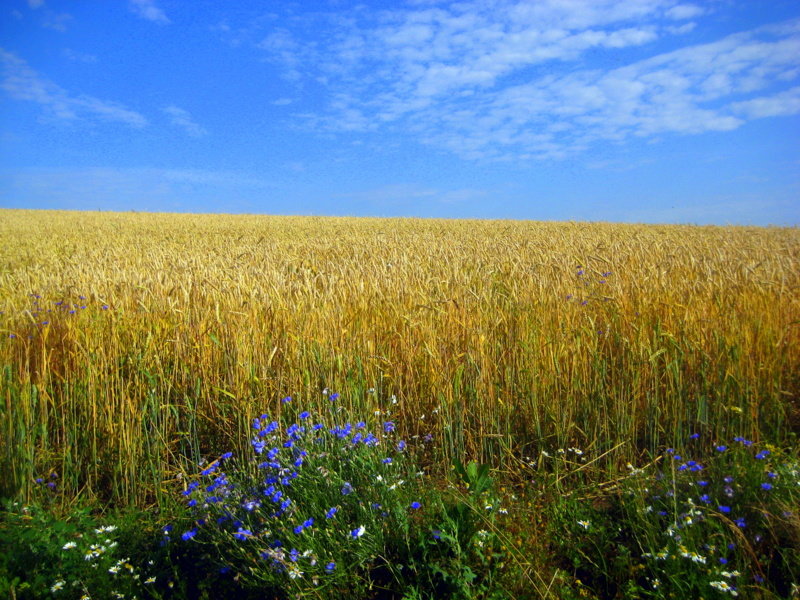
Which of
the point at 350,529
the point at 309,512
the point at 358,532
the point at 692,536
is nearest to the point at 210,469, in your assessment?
the point at 309,512

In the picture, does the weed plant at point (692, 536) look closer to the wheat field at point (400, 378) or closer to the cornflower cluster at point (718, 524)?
the cornflower cluster at point (718, 524)

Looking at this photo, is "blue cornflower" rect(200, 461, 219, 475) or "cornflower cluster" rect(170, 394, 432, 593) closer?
"cornflower cluster" rect(170, 394, 432, 593)

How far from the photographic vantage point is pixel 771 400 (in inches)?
116

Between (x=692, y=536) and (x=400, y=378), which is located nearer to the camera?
(x=692, y=536)

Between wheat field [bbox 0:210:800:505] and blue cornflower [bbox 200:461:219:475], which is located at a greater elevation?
wheat field [bbox 0:210:800:505]

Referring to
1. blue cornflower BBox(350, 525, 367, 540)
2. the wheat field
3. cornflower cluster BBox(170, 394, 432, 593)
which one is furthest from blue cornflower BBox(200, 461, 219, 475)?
blue cornflower BBox(350, 525, 367, 540)

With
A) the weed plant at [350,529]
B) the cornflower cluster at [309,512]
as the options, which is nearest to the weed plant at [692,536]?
the weed plant at [350,529]

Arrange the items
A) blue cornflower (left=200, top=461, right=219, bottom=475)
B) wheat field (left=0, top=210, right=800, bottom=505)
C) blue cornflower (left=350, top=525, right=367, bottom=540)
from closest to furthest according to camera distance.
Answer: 1. blue cornflower (left=350, top=525, right=367, bottom=540)
2. blue cornflower (left=200, top=461, right=219, bottom=475)
3. wheat field (left=0, top=210, right=800, bottom=505)

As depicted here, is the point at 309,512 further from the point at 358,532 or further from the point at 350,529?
the point at 358,532

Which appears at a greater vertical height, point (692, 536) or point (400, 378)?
point (400, 378)

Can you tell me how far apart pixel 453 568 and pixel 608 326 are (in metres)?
A: 1.86

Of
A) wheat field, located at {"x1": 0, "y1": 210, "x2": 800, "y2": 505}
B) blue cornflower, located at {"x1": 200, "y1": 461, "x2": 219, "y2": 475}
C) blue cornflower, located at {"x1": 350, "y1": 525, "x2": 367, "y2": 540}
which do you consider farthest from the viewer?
wheat field, located at {"x1": 0, "y1": 210, "x2": 800, "y2": 505}

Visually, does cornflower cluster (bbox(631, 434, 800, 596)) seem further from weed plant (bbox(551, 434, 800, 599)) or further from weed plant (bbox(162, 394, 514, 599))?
weed plant (bbox(162, 394, 514, 599))

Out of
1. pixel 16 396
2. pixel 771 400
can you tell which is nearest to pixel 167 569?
pixel 16 396
